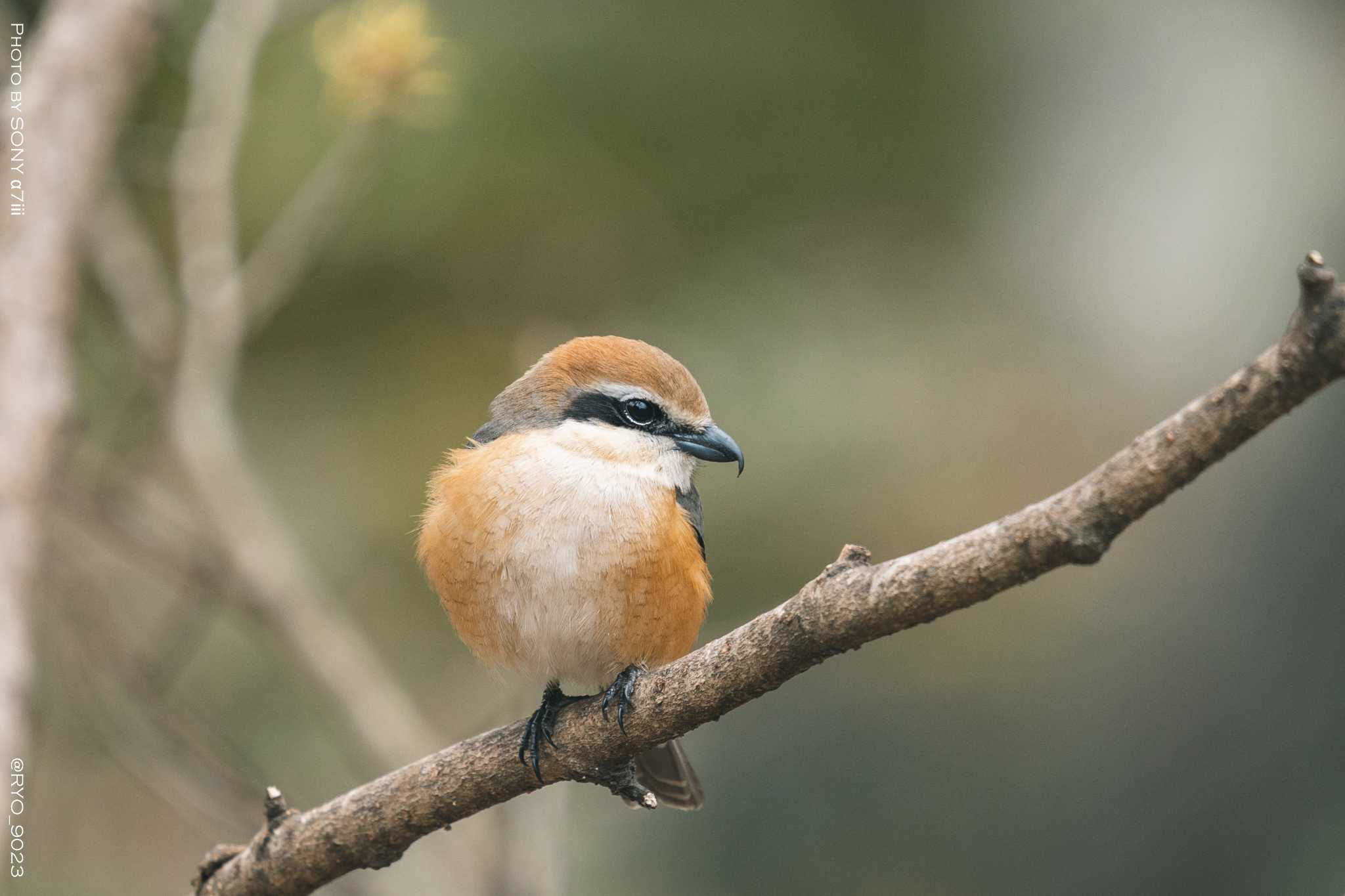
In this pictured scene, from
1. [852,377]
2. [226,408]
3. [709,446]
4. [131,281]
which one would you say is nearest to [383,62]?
[226,408]

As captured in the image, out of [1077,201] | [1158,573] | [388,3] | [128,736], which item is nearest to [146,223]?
[388,3]

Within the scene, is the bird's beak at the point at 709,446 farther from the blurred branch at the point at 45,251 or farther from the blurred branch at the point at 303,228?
the blurred branch at the point at 303,228

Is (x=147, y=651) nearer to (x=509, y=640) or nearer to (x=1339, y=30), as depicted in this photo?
(x=509, y=640)

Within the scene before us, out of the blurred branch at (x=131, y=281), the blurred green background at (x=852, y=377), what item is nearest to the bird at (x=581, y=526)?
the blurred green background at (x=852, y=377)

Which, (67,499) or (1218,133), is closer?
(67,499)

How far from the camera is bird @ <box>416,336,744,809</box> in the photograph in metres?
3.47

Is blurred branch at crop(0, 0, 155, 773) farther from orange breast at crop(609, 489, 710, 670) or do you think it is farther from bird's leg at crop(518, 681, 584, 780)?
orange breast at crop(609, 489, 710, 670)

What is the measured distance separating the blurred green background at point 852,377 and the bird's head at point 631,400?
5.97 feet

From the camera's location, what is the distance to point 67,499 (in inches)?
225

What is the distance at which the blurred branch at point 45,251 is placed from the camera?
3949 mm

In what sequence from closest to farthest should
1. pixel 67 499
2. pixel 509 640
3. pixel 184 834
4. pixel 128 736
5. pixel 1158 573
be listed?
pixel 509 640 → pixel 128 736 → pixel 67 499 → pixel 1158 573 → pixel 184 834

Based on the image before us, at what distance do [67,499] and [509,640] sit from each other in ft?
10.3

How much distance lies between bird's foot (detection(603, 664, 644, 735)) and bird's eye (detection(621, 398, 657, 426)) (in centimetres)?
86

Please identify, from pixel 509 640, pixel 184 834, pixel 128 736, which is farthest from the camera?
pixel 184 834
